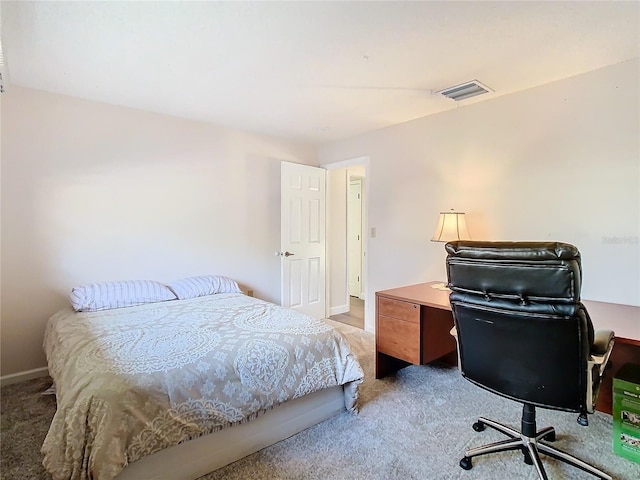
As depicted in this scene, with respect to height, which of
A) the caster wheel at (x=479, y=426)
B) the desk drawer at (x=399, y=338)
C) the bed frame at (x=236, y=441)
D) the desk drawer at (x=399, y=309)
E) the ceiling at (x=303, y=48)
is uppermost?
the ceiling at (x=303, y=48)

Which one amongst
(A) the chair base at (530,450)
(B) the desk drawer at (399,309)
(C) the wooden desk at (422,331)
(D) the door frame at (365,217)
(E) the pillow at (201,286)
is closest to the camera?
(A) the chair base at (530,450)

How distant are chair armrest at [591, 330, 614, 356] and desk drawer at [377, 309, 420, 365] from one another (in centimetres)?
110

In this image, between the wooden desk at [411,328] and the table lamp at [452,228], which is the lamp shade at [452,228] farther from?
the wooden desk at [411,328]

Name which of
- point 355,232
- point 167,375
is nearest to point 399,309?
point 167,375

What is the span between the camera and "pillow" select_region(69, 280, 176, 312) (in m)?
2.66

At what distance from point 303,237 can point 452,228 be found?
199 centimetres

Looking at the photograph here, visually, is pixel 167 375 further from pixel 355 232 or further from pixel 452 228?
pixel 355 232

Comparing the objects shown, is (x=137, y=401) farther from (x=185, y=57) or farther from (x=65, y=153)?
(x=65, y=153)

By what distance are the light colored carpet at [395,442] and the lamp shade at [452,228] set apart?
1.16 metres

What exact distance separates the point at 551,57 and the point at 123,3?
2.50 m

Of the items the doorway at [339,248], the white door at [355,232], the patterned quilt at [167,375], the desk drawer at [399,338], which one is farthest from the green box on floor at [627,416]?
the white door at [355,232]

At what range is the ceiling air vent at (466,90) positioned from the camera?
8.54 ft

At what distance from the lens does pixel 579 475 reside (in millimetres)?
1635

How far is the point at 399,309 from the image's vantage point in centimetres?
260
